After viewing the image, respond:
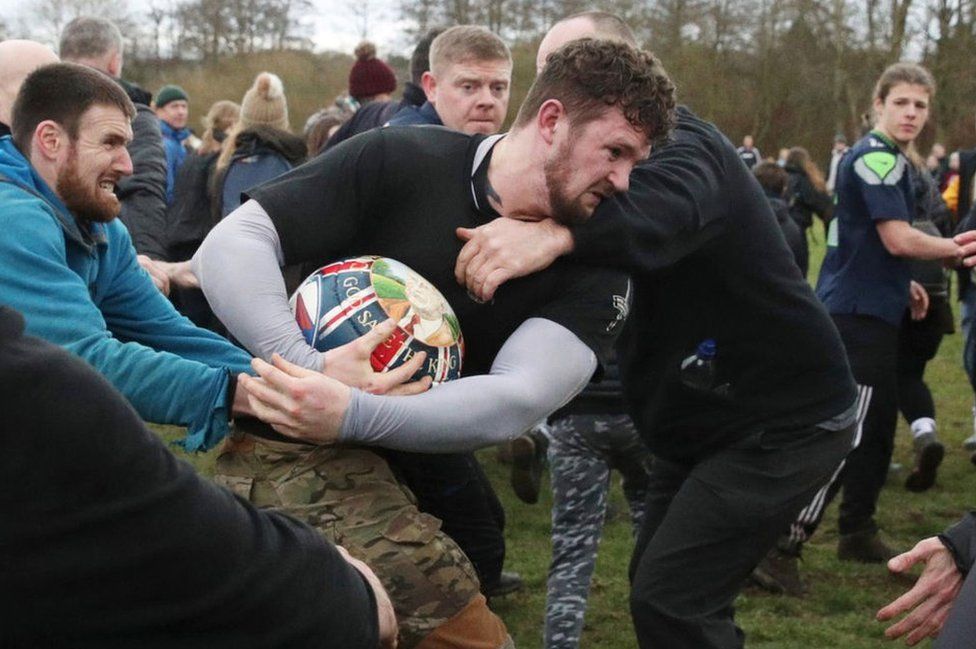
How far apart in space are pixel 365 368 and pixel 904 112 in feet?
15.0

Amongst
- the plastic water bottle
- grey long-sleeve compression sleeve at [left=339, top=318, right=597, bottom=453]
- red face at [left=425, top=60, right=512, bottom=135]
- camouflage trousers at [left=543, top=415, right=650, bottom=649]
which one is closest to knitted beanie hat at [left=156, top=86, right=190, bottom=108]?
red face at [left=425, top=60, right=512, bottom=135]

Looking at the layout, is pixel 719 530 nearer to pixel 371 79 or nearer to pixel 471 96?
pixel 471 96

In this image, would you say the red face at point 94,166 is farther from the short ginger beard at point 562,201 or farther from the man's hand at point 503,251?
the short ginger beard at point 562,201

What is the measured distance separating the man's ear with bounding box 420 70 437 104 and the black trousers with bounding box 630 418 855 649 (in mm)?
2645

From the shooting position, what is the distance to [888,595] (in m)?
6.27

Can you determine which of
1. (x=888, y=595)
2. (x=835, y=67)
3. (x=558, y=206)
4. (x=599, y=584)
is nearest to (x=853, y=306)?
(x=888, y=595)

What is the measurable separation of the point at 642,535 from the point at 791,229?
503 cm

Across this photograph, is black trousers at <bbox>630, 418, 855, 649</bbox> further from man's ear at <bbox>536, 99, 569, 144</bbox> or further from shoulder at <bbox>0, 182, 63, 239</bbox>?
shoulder at <bbox>0, 182, 63, 239</bbox>

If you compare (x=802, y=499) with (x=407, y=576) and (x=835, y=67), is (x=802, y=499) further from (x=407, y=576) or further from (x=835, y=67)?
(x=835, y=67)

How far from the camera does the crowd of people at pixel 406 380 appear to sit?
173cm

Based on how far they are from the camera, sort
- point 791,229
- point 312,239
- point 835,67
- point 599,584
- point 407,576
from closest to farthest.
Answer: point 407,576 → point 312,239 → point 599,584 → point 791,229 → point 835,67

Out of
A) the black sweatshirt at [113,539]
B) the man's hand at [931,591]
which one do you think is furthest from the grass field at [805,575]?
the black sweatshirt at [113,539]

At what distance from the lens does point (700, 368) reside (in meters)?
3.94

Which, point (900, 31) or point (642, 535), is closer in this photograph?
point (642, 535)
